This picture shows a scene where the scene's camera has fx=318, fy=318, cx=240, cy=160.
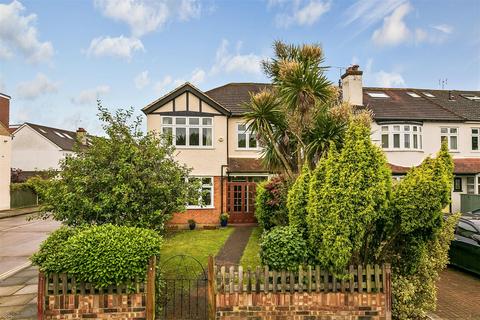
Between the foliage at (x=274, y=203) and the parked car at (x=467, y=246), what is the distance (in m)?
5.21

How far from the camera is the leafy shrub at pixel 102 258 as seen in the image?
5352 mm

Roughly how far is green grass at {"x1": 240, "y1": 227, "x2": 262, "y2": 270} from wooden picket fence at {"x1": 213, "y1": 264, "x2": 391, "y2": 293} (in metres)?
2.49

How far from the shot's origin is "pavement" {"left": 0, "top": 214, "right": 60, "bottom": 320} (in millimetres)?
6738

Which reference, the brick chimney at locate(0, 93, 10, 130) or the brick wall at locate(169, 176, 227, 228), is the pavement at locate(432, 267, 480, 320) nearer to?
the brick wall at locate(169, 176, 227, 228)

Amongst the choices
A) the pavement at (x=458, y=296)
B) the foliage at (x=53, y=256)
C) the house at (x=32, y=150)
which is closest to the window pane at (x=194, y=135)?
the foliage at (x=53, y=256)

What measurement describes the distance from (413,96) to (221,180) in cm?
1509

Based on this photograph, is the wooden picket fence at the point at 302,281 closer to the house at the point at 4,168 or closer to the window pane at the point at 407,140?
the window pane at the point at 407,140

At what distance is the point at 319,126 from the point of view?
8961 mm

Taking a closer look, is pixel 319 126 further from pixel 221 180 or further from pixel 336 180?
pixel 221 180

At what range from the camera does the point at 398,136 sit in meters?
18.5

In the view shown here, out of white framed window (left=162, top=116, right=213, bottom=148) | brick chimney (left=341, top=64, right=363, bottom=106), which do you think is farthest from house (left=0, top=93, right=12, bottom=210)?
brick chimney (left=341, top=64, right=363, bottom=106)

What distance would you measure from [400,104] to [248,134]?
33.9 feet

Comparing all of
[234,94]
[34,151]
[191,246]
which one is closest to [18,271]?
[191,246]

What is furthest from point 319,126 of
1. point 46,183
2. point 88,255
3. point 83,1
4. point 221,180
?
point 83,1
